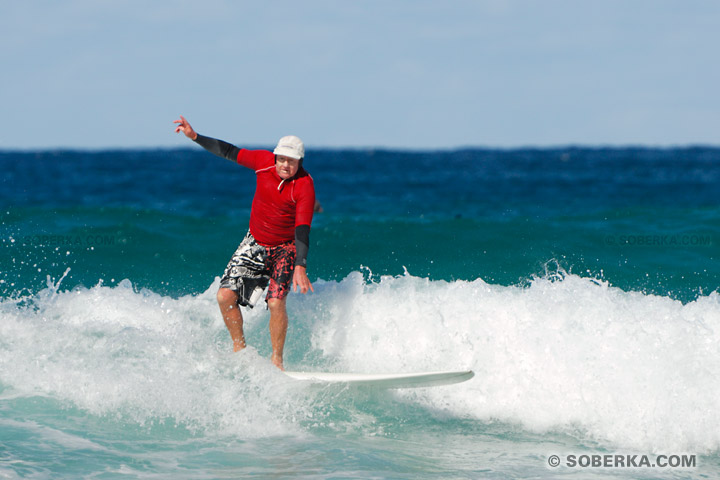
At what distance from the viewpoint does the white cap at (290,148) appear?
6188mm

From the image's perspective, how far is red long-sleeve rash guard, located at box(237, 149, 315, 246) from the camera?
630 centimetres

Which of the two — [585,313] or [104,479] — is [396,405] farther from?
[104,479]

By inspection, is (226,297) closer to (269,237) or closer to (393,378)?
(269,237)

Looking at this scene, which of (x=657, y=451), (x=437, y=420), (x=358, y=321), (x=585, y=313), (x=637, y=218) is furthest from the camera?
(x=637, y=218)

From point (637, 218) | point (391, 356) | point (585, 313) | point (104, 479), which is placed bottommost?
point (104, 479)

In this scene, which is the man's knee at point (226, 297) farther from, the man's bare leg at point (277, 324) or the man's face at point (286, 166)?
the man's face at point (286, 166)

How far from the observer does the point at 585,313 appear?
7.18 metres

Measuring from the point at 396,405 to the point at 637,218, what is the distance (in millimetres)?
10815

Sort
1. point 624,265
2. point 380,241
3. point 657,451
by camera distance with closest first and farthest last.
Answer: point 657,451 → point 624,265 → point 380,241

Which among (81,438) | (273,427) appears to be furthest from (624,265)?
(81,438)

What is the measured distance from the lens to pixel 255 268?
21.8 ft
